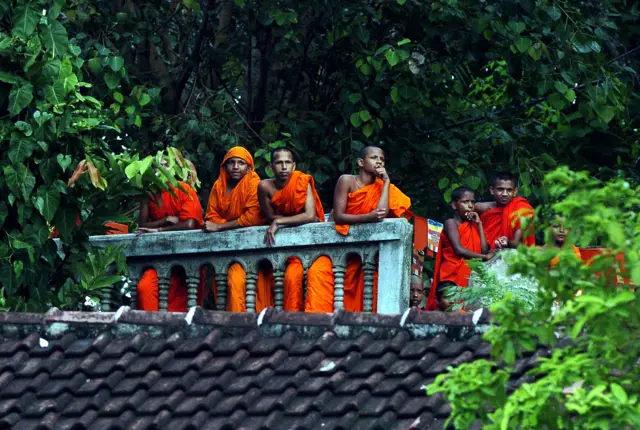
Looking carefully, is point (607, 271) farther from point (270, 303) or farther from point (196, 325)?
point (270, 303)

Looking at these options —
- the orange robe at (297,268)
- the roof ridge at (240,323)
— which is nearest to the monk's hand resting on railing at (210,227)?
the orange robe at (297,268)

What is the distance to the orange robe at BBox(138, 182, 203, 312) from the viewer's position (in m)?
13.3

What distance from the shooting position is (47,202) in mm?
12258

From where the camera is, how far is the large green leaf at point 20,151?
1220 cm

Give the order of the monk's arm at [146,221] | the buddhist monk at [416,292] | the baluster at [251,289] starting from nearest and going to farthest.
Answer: the baluster at [251,289], the monk's arm at [146,221], the buddhist monk at [416,292]

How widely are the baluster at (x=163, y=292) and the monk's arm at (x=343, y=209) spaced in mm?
1514

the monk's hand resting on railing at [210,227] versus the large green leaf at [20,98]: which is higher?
the large green leaf at [20,98]

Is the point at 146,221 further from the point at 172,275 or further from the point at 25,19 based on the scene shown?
the point at 25,19

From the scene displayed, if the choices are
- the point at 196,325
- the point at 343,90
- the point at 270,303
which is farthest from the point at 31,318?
the point at 343,90

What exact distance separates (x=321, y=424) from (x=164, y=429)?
85 cm

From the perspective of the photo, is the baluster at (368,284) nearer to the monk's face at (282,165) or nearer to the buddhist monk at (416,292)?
the monk's face at (282,165)

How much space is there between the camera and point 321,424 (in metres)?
8.68

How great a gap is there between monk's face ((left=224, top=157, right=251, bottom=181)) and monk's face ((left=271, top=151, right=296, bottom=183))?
48cm

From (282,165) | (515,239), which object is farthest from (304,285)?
(515,239)
